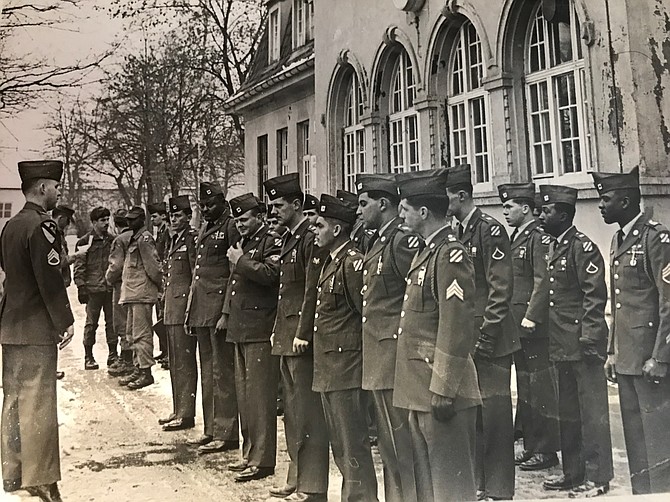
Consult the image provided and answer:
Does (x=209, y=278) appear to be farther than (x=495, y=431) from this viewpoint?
Yes

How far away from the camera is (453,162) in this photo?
262cm

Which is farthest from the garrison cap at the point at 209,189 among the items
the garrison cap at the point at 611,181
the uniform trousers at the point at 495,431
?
the garrison cap at the point at 611,181

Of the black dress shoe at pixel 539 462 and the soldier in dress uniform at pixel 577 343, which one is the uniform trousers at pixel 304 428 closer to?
the black dress shoe at pixel 539 462

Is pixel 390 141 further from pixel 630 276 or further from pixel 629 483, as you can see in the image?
pixel 629 483

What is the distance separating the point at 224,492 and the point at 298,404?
449mm

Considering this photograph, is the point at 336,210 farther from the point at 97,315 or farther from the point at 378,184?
the point at 97,315

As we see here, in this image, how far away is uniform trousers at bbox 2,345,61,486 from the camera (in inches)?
92.0

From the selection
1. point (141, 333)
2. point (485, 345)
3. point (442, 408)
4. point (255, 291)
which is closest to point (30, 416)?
point (141, 333)

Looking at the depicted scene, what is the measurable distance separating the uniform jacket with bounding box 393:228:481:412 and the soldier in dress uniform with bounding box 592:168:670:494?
70 centimetres

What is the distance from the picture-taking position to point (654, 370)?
8.35ft

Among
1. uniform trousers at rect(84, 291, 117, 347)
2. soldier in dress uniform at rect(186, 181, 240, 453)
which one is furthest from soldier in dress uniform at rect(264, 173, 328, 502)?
uniform trousers at rect(84, 291, 117, 347)

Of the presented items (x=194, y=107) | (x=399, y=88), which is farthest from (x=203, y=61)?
(x=399, y=88)

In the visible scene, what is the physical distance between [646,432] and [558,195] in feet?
3.50

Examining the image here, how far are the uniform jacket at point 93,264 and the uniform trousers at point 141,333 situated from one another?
256 mm
